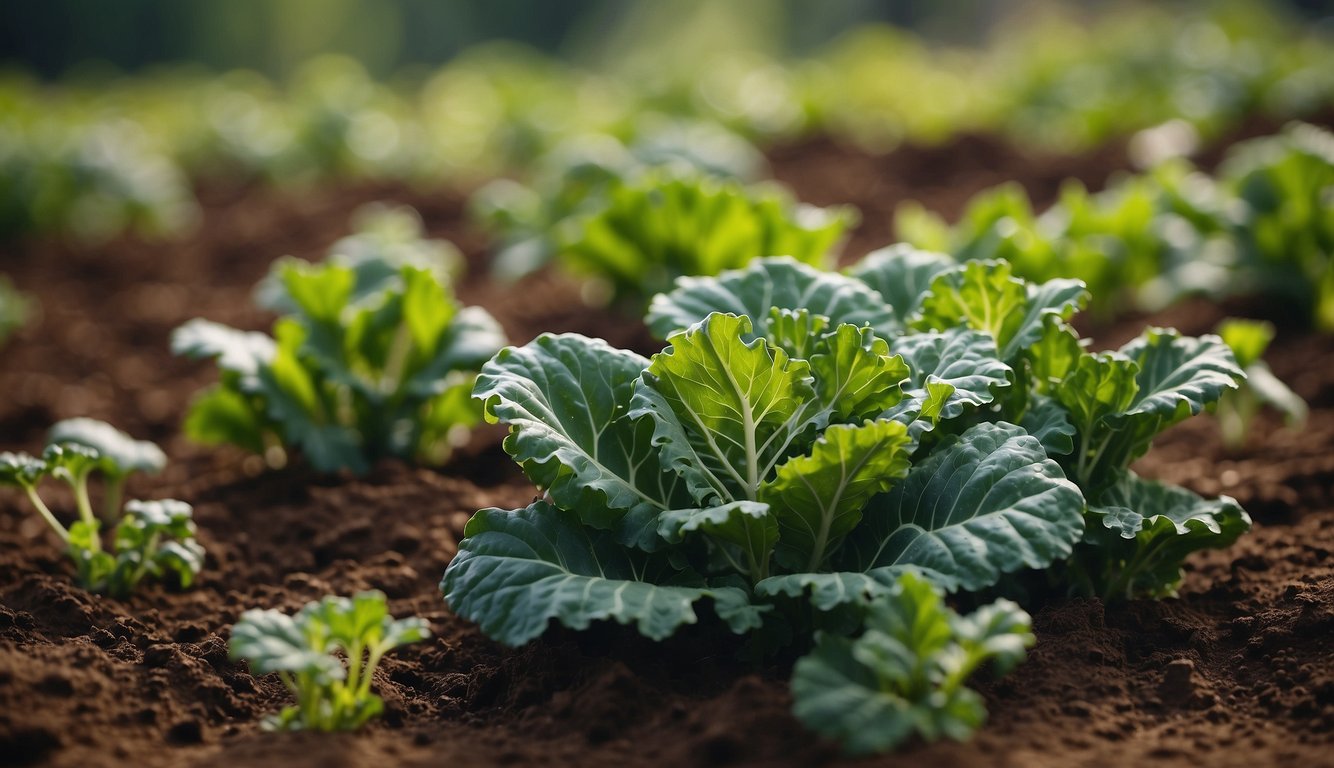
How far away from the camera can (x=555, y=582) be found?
214 centimetres

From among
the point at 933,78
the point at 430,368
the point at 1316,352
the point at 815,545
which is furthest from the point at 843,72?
the point at 815,545

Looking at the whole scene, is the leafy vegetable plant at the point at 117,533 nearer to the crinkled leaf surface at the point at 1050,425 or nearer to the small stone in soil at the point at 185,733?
the small stone in soil at the point at 185,733

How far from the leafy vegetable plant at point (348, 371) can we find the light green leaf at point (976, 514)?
4.36 feet

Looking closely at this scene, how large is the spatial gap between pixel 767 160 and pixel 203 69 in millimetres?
13561

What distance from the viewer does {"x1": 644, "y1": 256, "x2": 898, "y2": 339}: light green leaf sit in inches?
99.8

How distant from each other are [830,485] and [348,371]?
5.68ft

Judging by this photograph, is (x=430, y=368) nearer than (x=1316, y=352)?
Yes

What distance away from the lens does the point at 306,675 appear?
203 cm

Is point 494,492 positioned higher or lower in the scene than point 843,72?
lower

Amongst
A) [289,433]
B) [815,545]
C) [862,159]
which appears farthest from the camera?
[862,159]

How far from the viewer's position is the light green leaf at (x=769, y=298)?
2.54 m

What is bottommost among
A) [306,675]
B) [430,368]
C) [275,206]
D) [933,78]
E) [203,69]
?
[306,675]

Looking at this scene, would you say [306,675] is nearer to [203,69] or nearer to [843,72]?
[843,72]

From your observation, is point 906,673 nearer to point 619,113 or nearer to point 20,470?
point 20,470
